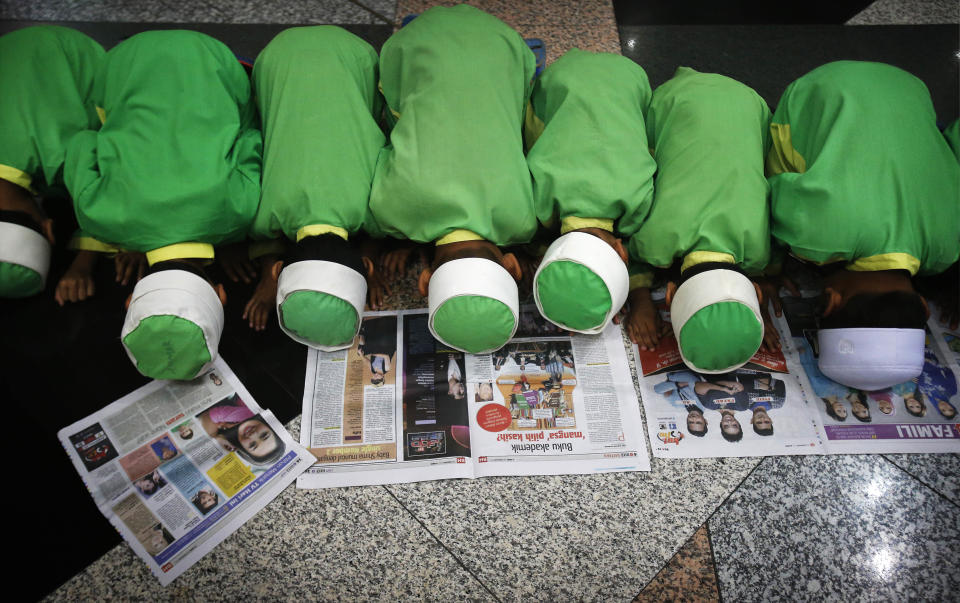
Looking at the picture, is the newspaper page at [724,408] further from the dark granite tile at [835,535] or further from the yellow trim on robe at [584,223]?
the yellow trim on robe at [584,223]

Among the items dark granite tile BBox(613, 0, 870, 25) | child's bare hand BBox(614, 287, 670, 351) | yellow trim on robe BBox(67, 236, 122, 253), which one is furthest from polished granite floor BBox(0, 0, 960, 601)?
dark granite tile BBox(613, 0, 870, 25)

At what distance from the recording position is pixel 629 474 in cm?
94

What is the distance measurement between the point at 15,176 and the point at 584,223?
3.29 ft

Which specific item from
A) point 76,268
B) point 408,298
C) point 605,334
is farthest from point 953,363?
point 76,268

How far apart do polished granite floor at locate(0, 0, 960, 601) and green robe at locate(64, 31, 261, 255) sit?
0.24 m

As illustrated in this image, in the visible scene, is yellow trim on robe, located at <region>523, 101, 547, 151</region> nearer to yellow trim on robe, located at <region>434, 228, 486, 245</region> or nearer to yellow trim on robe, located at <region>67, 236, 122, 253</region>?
yellow trim on robe, located at <region>434, 228, 486, 245</region>

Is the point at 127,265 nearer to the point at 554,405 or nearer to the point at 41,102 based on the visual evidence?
the point at 41,102

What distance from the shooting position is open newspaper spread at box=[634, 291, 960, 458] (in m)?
0.96

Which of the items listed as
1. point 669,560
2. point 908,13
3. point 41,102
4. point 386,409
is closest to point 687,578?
point 669,560

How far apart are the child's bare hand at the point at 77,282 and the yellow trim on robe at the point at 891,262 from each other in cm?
144

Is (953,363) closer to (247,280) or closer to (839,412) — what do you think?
(839,412)

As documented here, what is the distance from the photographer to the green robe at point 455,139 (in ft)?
3.01

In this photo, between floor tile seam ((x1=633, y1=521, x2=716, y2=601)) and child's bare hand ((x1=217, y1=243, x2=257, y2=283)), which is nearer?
floor tile seam ((x1=633, y1=521, x2=716, y2=601))

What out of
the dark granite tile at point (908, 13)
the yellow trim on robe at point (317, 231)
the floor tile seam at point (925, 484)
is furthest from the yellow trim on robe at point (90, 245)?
the dark granite tile at point (908, 13)
